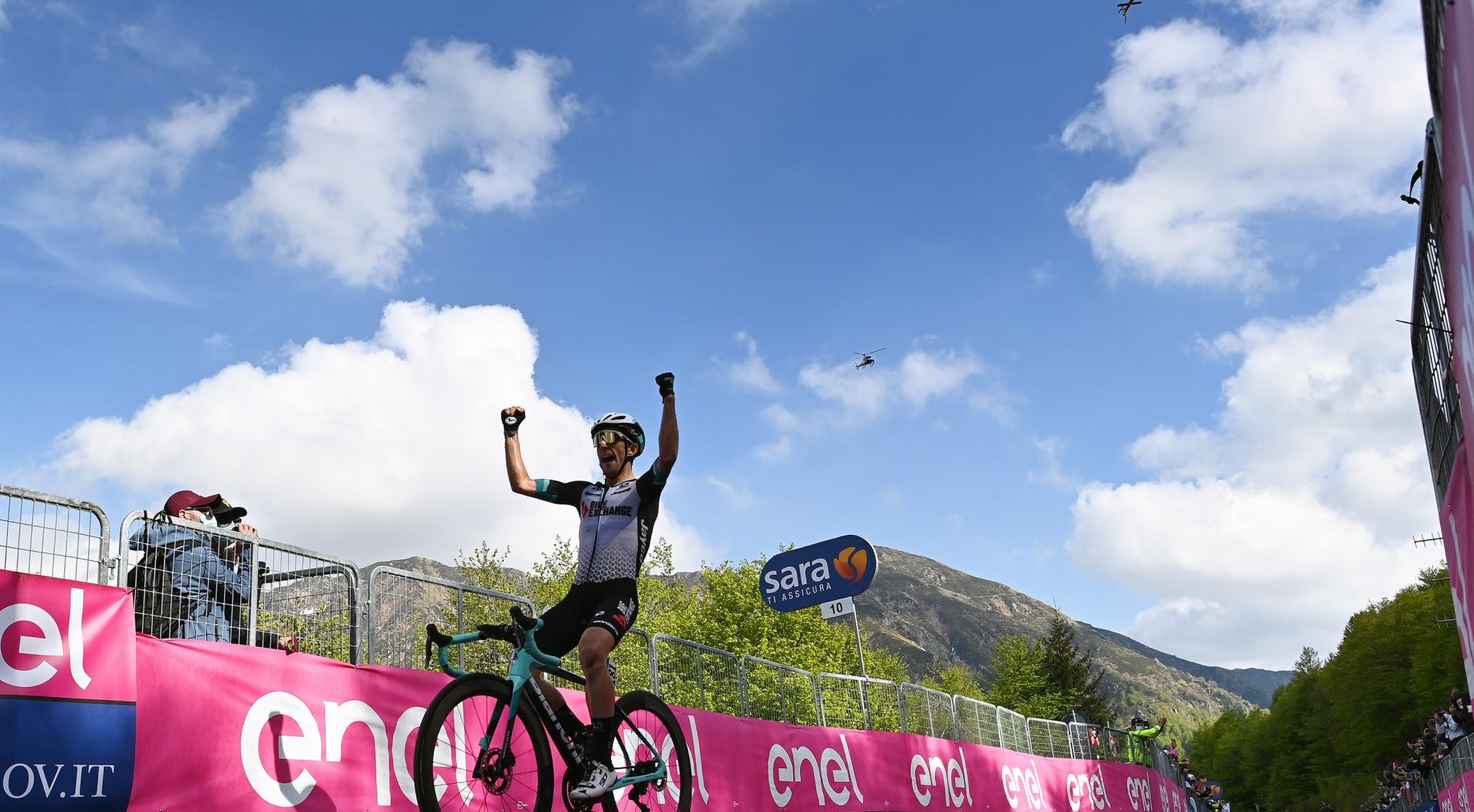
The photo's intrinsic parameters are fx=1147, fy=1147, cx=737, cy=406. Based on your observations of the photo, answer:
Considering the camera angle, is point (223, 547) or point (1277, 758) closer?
point (223, 547)

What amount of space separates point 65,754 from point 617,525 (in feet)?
9.94

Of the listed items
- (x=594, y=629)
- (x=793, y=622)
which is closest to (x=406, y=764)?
(x=594, y=629)

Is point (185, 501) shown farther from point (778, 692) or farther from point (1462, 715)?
point (1462, 715)

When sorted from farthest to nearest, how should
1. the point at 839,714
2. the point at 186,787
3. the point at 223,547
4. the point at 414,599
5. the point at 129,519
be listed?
the point at 839,714 → the point at 414,599 → the point at 223,547 → the point at 129,519 → the point at 186,787

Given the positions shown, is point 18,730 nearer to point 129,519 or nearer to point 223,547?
point 129,519

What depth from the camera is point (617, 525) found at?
6844 millimetres

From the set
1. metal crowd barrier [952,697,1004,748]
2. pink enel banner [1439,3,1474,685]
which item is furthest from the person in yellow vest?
pink enel banner [1439,3,1474,685]

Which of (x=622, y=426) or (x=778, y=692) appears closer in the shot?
(x=622, y=426)

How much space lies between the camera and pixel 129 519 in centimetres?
664

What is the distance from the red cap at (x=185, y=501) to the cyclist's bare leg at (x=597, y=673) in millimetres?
2965

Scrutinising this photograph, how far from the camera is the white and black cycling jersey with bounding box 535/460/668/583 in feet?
22.2

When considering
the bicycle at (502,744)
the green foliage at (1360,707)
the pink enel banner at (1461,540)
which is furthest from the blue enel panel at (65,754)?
the green foliage at (1360,707)

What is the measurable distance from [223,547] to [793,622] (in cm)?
5352

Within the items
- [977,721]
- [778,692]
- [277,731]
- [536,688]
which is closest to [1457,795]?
[977,721]
